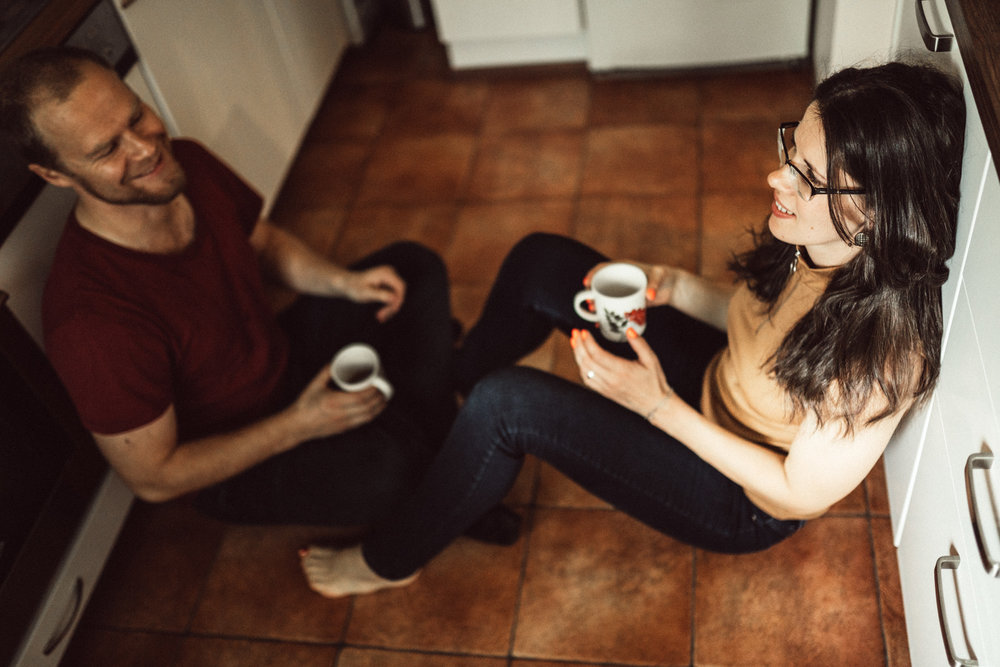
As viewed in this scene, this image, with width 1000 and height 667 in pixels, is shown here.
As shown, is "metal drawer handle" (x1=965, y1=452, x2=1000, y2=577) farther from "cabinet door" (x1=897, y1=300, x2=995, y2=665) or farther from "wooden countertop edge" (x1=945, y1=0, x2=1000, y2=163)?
"wooden countertop edge" (x1=945, y1=0, x2=1000, y2=163)

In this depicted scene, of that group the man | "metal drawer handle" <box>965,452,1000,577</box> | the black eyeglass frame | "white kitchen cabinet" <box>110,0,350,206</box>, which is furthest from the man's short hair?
"metal drawer handle" <box>965,452,1000,577</box>

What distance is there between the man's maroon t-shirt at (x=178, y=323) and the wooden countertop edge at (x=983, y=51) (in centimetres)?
115

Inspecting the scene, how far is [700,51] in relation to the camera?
2.59 m

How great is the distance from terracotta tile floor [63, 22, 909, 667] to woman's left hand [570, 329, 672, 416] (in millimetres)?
519

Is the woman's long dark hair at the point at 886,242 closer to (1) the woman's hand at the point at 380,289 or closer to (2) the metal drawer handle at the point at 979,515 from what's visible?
→ (2) the metal drawer handle at the point at 979,515

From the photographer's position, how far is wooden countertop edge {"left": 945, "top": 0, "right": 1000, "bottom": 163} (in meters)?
0.79

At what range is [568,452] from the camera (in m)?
1.25

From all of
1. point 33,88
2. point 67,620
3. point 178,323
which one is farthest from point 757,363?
point 67,620

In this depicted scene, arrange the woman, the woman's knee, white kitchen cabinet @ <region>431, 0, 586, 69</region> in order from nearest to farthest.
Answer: the woman
the woman's knee
white kitchen cabinet @ <region>431, 0, 586, 69</region>

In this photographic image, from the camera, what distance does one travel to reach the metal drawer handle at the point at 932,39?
0.97m

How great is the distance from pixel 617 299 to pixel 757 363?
221 millimetres

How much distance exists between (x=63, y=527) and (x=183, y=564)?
0.33m

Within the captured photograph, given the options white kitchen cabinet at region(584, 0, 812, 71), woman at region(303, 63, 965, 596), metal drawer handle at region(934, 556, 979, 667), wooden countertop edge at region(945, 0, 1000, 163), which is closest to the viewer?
wooden countertop edge at region(945, 0, 1000, 163)

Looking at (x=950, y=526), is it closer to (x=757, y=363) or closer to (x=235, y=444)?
(x=757, y=363)
